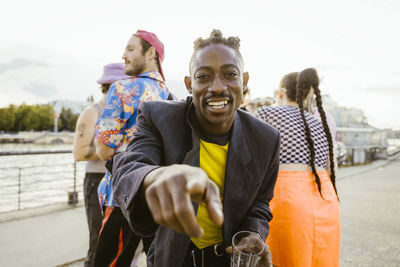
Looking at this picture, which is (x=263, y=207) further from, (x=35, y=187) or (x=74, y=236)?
(x=35, y=187)

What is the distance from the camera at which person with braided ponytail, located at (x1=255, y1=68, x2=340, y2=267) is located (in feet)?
6.11

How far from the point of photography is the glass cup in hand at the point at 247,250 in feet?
3.75

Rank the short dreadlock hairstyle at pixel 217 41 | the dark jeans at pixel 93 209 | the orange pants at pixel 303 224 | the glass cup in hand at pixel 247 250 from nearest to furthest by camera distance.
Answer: the glass cup in hand at pixel 247 250 → the short dreadlock hairstyle at pixel 217 41 → the orange pants at pixel 303 224 → the dark jeans at pixel 93 209

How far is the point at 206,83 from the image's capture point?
135 centimetres

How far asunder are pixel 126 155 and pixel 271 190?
95cm

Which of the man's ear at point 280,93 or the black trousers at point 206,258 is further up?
the man's ear at point 280,93

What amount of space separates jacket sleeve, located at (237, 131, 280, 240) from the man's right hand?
0.91 meters

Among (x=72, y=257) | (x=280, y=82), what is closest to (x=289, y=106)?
(x=280, y=82)

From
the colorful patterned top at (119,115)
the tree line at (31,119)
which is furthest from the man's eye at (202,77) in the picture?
the tree line at (31,119)

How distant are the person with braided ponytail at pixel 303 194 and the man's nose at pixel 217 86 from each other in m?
0.94

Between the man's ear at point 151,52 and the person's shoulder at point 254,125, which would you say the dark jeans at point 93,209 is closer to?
the man's ear at point 151,52

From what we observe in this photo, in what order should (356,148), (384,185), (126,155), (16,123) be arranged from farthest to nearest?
(16,123), (356,148), (384,185), (126,155)

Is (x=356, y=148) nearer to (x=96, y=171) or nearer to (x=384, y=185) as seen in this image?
(x=384, y=185)

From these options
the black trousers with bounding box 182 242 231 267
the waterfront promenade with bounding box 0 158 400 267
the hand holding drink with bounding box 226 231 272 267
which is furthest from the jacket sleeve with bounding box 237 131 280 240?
the waterfront promenade with bounding box 0 158 400 267
